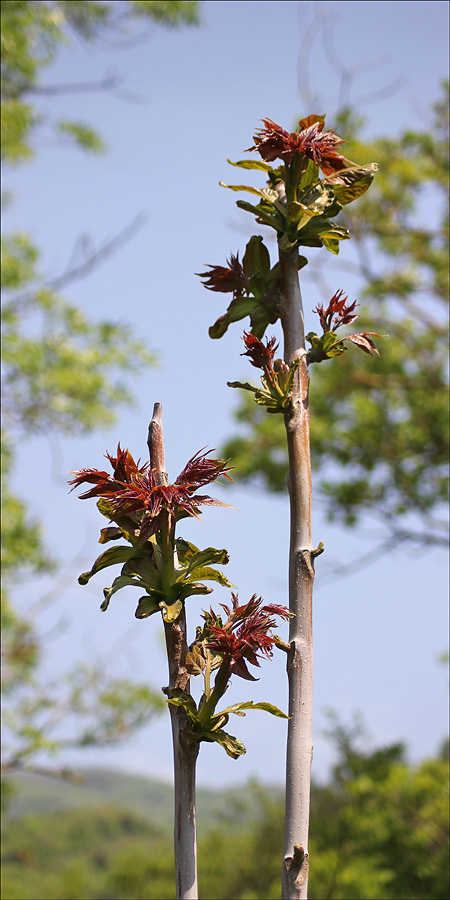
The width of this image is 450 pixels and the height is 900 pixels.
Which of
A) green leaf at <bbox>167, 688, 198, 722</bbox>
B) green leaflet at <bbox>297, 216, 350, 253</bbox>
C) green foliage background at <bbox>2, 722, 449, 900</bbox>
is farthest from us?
green foliage background at <bbox>2, 722, 449, 900</bbox>

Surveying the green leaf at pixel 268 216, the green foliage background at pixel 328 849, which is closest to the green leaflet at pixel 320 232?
the green leaf at pixel 268 216

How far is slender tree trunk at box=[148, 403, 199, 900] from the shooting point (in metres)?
0.53

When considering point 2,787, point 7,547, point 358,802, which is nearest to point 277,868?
point 358,802

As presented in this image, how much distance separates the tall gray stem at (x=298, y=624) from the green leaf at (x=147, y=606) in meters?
0.10

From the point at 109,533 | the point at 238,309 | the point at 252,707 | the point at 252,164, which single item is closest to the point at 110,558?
the point at 109,533

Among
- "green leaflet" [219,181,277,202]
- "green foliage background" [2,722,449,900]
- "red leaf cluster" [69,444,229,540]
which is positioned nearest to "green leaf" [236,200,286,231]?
"green leaflet" [219,181,277,202]

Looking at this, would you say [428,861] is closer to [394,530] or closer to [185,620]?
[394,530]

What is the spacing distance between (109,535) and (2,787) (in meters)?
3.54

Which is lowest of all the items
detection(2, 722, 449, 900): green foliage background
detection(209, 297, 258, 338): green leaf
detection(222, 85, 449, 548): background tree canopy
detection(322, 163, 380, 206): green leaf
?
detection(2, 722, 449, 900): green foliage background

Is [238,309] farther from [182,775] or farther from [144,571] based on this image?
[182,775]

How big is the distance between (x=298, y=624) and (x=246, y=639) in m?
0.06

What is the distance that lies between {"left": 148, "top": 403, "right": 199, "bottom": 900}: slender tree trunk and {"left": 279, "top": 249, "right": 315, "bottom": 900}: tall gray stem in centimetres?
7

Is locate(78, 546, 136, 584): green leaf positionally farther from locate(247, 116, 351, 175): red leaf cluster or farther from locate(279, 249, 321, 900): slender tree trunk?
locate(247, 116, 351, 175): red leaf cluster

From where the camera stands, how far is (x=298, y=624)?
57 cm
